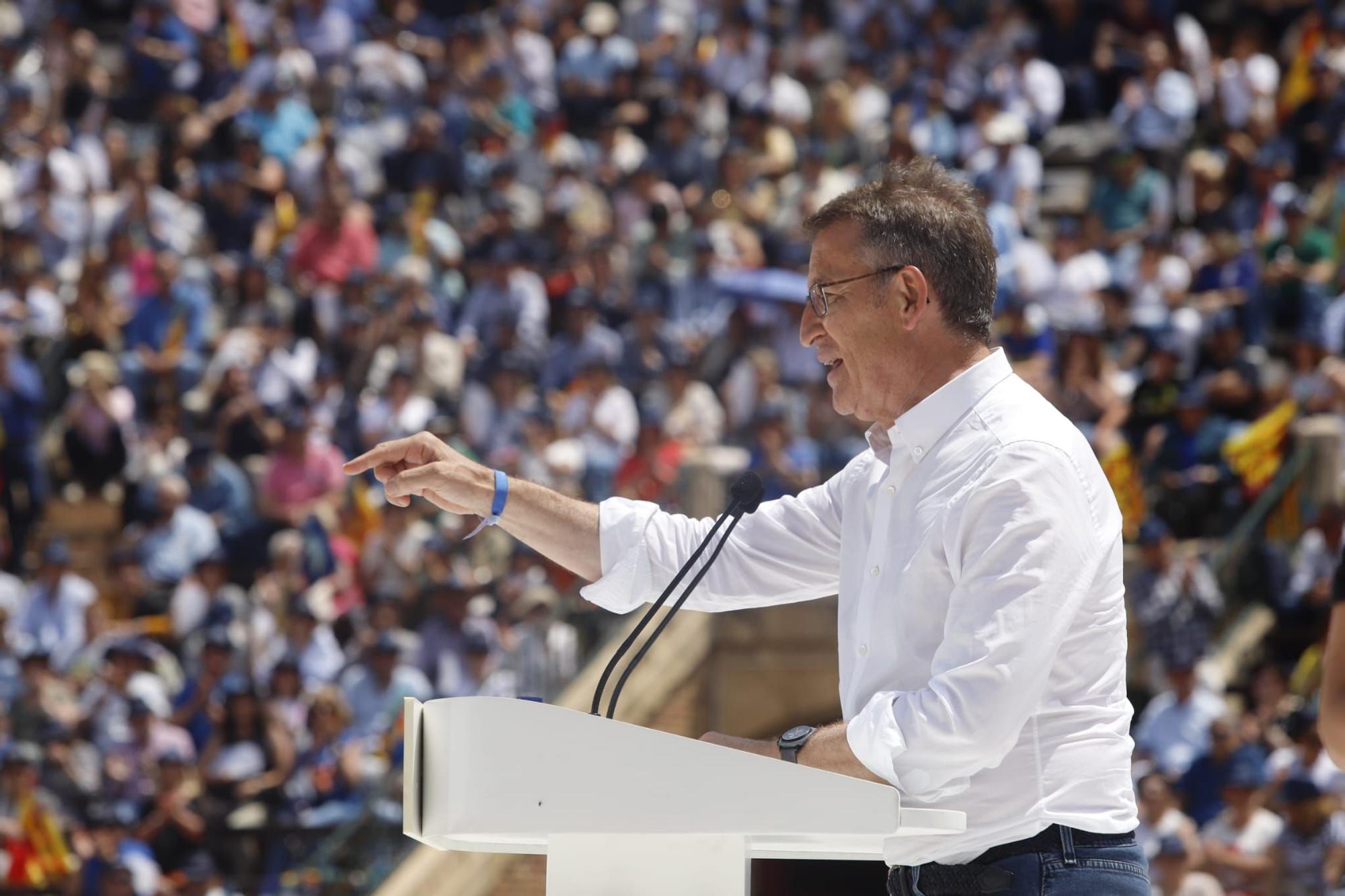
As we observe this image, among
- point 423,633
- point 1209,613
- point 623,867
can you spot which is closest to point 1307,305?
point 1209,613

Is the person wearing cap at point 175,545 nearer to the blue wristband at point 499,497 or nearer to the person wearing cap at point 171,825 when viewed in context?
the person wearing cap at point 171,825

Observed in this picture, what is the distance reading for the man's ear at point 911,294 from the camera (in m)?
3.12

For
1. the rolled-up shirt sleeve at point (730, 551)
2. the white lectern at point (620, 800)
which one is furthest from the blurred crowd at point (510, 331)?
the white lectern at point (620, 800)

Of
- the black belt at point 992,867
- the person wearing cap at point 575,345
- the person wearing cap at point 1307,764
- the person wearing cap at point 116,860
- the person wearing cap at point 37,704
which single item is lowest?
the black belt at point 992,867

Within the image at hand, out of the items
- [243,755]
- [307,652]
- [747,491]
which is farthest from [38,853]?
[747,491]

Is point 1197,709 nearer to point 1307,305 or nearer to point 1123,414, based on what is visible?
point 1123,414

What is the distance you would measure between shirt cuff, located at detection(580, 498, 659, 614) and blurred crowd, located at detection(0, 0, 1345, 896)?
5.77m

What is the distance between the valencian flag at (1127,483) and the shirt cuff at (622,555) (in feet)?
25.7

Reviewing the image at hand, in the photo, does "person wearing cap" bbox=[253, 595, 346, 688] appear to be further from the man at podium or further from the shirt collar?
the shirt collar

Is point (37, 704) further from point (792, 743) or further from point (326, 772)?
point (792, 743)

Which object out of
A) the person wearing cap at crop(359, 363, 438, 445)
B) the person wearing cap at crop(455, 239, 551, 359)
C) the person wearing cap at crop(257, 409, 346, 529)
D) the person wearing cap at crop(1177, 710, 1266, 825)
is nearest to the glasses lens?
the person wearing cap at crop(1177, 710, 1266, 825)

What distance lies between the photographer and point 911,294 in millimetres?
3133

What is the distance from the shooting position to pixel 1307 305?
40.5 ft

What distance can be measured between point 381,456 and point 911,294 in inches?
36.3
